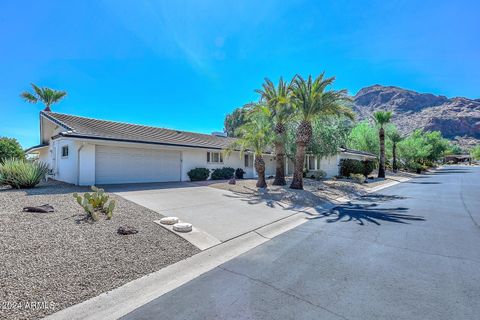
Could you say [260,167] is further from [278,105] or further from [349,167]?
[349,167]

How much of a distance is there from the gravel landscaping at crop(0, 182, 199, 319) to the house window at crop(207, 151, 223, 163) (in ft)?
47.0

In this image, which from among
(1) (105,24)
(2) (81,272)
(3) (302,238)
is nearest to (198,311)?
(2) (81,272)

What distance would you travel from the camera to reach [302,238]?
20.2ft

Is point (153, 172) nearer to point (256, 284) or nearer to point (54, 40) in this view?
point (54, 40)

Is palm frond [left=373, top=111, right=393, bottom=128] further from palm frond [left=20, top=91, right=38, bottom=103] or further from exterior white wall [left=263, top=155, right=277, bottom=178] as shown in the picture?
palm frond [left=20, top=91, right=38, bottom=103]

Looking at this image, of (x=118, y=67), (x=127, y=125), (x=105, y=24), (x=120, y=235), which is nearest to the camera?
(x=120, y=235)

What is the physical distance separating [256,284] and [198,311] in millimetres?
1067

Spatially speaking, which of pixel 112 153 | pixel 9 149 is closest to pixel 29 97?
pixel 9 149

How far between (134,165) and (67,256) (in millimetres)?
12718

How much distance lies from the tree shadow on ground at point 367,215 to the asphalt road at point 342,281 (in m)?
1.29

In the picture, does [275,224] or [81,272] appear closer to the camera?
[81,272]

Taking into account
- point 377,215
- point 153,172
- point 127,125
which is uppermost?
point 127,125

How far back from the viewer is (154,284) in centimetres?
382

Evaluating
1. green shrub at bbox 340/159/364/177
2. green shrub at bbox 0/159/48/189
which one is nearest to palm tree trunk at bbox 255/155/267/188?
green shrub at bbox 0/159/48/189
